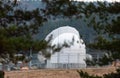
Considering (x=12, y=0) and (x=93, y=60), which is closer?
(x=12, y=0)

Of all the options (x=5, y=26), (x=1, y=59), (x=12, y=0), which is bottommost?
(x=1, y=59)

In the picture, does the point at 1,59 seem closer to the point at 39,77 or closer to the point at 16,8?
the point at 16,8

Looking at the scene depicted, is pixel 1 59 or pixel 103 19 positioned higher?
pixel 103 19

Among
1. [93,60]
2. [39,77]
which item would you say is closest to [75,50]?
[39,77]

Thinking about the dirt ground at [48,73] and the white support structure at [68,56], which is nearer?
the dirt ground at [48,73]

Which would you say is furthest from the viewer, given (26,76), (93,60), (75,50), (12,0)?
(75,50)

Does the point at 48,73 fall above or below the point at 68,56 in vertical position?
below

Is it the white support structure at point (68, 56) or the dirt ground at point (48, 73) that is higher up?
the white support structure at point (68, 56)

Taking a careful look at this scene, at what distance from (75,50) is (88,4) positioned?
25012 mm

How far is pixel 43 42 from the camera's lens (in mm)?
7578

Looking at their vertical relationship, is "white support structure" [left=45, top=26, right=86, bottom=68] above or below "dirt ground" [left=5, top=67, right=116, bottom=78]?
above

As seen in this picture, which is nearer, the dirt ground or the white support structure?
the dirt ground

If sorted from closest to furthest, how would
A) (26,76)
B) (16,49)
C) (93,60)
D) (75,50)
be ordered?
(16,49) → (93,60) → (26,76) → (75,50)

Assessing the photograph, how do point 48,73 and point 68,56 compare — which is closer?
point 48,73
